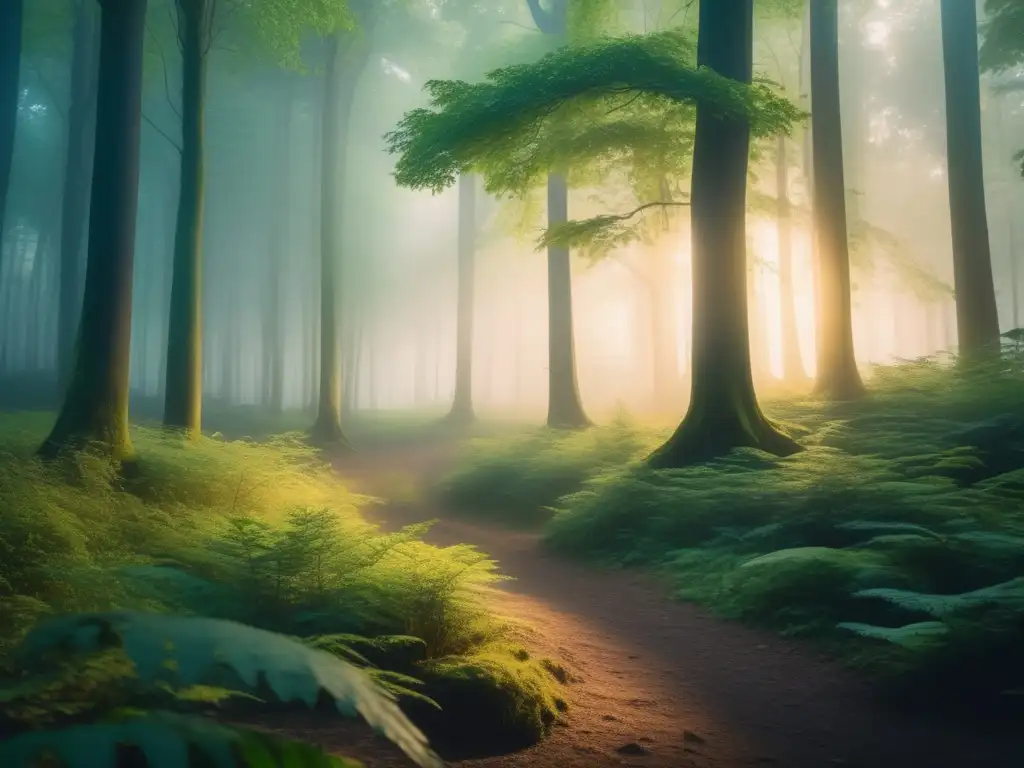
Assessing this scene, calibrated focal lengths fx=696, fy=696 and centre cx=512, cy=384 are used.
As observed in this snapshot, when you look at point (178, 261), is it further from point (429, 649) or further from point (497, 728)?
point (497, 728)

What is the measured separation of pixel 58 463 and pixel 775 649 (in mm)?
7702

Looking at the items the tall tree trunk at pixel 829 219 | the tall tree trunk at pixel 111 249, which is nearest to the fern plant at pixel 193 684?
the tall tree trunk at pixel 111 249

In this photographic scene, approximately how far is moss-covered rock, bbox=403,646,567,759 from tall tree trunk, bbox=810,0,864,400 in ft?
37.6

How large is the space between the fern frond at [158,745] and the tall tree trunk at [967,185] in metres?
15.2

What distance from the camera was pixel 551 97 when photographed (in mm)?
9484

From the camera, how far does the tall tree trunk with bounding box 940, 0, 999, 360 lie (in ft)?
45.1

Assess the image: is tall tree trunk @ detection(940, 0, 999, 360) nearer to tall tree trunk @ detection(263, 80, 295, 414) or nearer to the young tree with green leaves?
the young tree with green leaves

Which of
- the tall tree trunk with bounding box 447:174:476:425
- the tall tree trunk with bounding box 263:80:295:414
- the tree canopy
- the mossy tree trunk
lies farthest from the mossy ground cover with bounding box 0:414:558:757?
the tall tree trunk with bounding box 263:80:295:414

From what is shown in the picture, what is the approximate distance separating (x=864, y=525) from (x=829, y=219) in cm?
949

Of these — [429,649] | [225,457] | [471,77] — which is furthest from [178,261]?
[471,77]

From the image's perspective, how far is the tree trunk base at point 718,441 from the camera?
10086 mm

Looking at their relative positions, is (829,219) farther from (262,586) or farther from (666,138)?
(262,586)

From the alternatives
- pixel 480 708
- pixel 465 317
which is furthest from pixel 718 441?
pixel 465 317

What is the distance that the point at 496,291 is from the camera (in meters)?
42.3
